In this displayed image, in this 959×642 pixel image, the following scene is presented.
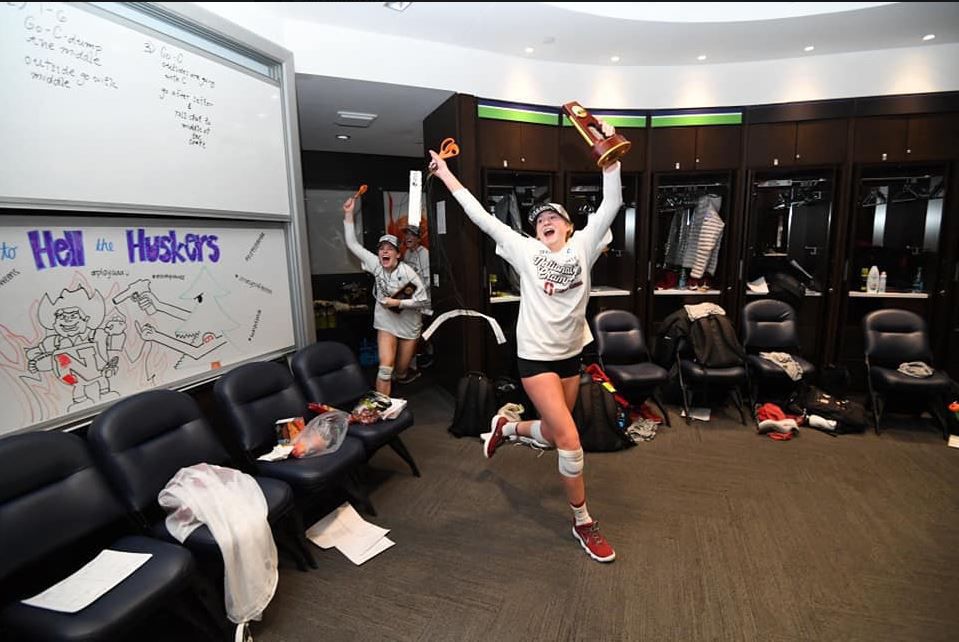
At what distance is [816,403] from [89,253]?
4608 mm

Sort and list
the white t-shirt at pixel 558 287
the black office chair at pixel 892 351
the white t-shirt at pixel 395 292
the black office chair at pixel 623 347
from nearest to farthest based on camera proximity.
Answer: the white t-shirt at pixel 558 287 < the black office chair at pixel 892 351 < the black office chair at pixel 623 347 < the white t-shirt at pixel 395 292

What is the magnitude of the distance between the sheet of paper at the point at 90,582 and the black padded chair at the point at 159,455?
0.17 meters

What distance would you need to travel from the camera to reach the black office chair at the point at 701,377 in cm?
357

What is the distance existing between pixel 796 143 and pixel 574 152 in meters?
1.91

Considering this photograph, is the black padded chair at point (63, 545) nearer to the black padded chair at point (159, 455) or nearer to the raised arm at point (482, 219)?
the black padded chair at point (159, 455)

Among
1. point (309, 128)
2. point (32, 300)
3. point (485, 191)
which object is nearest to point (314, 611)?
point (32, 300)

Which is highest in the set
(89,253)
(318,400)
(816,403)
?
(89,253)

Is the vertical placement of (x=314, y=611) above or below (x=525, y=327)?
below

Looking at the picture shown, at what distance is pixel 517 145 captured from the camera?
391 cm

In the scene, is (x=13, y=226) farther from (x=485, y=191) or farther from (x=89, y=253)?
(x=485, y=191)

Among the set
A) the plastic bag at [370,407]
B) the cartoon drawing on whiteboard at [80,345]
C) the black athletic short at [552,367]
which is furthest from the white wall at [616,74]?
the black athletic short at [552,367]

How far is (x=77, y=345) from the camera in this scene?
1.89m

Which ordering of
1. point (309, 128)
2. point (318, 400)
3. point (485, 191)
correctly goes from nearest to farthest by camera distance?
1. point (318, 400)
2. point (485, 191)
3. point (309, 128)

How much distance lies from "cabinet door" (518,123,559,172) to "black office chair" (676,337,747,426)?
6.18 ft
